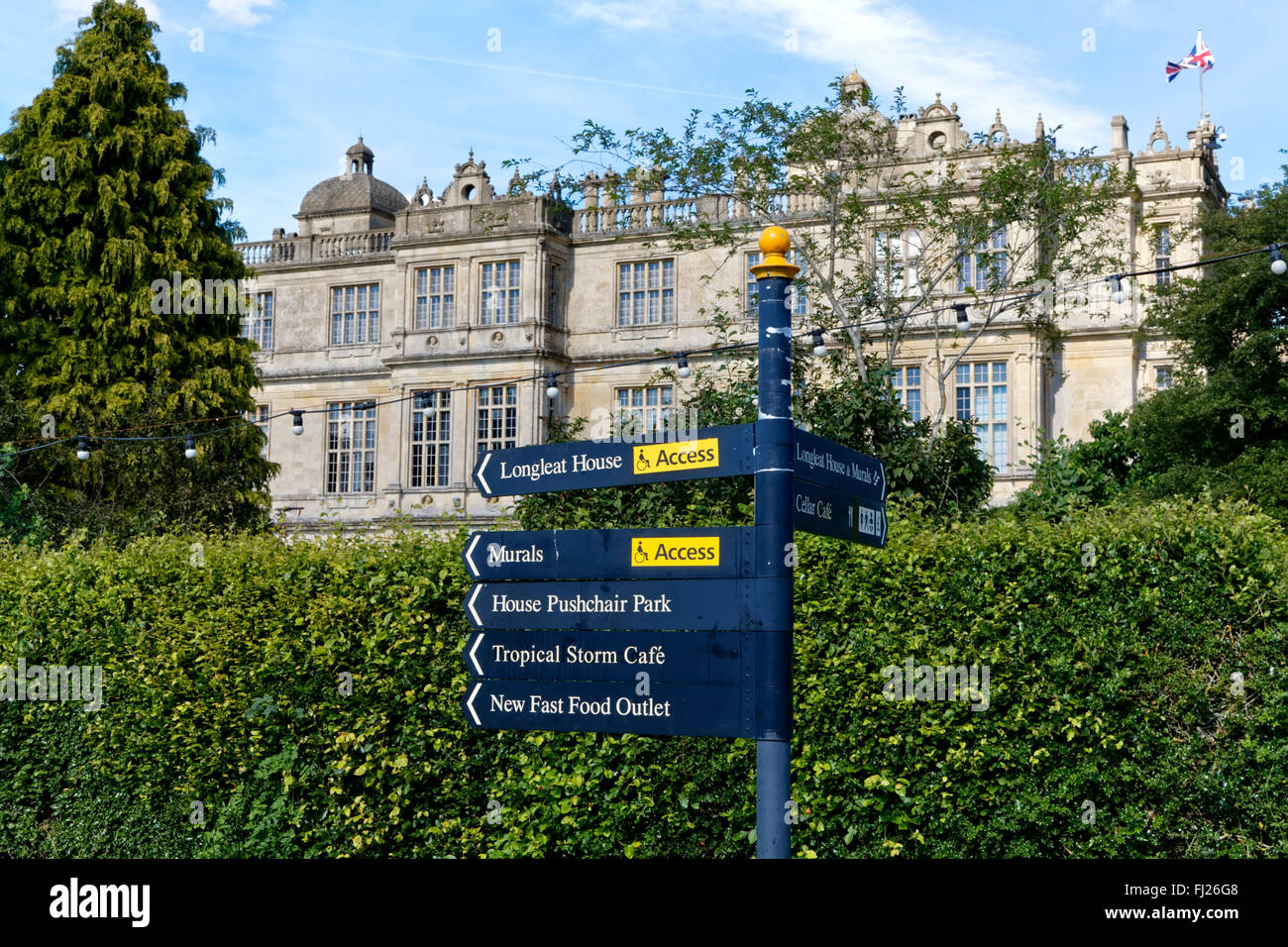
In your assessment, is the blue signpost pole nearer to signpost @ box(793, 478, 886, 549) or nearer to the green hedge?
signpost @ box(793, 478, 886, 549)

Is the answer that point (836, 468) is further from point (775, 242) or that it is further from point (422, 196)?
point (422, 196)

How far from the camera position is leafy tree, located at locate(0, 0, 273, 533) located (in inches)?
908

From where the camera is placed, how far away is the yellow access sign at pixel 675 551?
5.80m

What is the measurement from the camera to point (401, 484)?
33.5 meters

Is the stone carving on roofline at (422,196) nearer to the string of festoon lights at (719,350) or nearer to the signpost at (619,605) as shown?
the string of festoon lights at (719,350)

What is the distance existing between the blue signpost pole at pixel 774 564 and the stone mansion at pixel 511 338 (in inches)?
896

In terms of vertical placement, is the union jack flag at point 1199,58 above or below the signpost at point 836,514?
above

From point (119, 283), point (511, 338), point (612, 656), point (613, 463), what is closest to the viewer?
point (612, 656)

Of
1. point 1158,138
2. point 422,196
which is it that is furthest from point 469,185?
point 1158,138

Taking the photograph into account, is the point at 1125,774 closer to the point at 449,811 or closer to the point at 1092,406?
the point at 449,811

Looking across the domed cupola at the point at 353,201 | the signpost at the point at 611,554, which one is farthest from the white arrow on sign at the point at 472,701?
the domed cupola at the point at 353,201

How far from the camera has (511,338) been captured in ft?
109

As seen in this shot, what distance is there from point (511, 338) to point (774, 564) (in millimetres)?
28411

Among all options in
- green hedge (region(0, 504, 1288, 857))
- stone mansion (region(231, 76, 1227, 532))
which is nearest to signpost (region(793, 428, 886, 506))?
green hedge (region(0, 504, 1288, 857))
